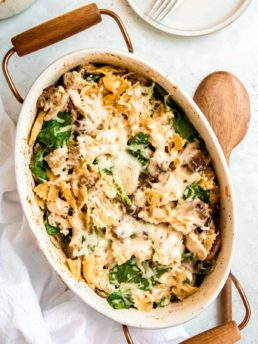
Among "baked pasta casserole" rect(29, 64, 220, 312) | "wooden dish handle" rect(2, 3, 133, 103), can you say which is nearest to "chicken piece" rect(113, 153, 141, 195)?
"baked pasta casserole" rect(29, 64, 220, 312)

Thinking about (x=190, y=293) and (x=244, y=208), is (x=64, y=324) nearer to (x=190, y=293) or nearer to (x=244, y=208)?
(x=190, y=293)

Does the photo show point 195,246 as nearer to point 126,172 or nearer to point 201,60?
point 126,172

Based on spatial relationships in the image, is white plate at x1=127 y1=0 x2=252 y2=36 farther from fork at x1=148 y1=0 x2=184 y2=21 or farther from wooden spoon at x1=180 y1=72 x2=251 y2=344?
wooden spoon at x1=180 y1=72 x2=251 y2=344

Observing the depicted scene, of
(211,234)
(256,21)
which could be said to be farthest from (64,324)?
(256,21)

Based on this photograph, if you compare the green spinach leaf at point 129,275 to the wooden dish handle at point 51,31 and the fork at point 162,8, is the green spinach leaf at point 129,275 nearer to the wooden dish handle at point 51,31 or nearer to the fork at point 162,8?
the wooden dish handle at point 51,31

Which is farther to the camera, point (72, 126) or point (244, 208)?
point (244, 208)

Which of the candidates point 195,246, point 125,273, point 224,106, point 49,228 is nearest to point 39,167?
point 49,228
